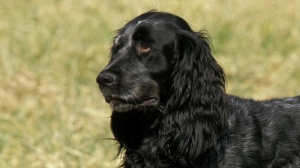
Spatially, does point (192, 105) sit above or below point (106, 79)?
below

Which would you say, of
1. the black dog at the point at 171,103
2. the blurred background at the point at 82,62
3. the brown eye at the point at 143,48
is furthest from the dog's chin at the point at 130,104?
the blurred background at the point at 82,62

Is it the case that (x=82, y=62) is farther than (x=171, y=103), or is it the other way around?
(x=82, y=62)

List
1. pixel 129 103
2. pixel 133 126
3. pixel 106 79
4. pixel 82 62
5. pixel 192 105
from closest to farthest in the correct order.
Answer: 1. pixel 106 79
2. pixel 129 103
3. pixel 192 105
4. pixel 133 126
5. pixel 82 62

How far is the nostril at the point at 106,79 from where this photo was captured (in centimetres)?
527

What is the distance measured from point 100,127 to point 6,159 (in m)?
1.45

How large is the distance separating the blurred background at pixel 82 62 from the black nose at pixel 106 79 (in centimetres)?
122

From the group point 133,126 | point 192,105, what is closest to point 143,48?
point 192,105

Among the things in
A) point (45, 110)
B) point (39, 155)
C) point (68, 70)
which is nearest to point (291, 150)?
point (39, 155)

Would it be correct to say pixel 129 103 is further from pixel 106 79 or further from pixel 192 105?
pixel 192 105

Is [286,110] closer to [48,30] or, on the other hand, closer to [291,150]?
[291,150]

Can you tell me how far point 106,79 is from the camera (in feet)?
17.3

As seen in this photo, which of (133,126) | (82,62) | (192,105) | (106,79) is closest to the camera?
(106,79)

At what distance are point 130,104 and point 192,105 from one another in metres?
0.52

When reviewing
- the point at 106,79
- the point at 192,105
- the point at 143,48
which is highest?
the point at 143,48
